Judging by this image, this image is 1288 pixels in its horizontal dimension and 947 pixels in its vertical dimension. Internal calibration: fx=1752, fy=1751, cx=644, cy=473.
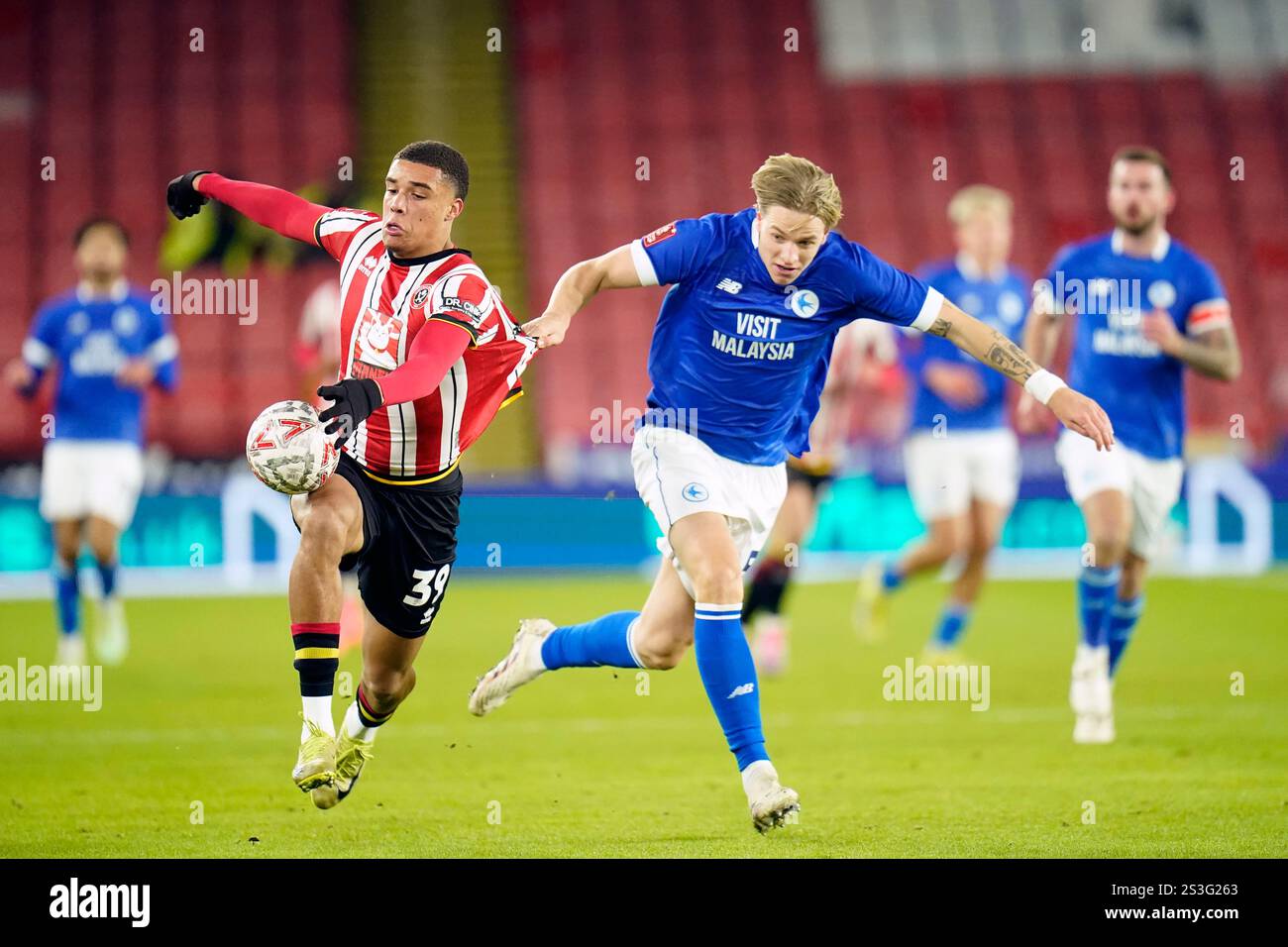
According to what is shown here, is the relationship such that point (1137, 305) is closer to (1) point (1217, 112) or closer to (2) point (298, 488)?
(2) point (298, 488)

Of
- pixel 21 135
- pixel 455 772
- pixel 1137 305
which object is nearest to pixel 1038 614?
pixel 1137 305

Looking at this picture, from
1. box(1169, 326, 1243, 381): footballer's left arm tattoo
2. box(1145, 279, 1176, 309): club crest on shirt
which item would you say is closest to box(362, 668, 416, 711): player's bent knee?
box(1169, 326, 1243, 381): footballer's left arm tattoo

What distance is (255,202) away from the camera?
20.1ft

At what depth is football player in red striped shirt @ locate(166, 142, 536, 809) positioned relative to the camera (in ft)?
17.3

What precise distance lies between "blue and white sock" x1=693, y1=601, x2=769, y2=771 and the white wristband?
46.7 inches

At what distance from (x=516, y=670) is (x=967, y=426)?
15.8 feet

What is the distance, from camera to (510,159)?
20.8m

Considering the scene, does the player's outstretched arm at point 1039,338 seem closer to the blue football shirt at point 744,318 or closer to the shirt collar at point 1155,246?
the shirt collar at point 1155,246

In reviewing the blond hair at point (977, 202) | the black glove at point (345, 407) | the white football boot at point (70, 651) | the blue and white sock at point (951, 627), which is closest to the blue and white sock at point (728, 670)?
the black glove at point (345, 407)

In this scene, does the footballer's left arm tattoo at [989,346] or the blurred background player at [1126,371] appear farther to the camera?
the blurred background player at [1126,371]

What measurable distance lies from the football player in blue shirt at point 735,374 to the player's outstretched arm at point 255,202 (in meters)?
1.04

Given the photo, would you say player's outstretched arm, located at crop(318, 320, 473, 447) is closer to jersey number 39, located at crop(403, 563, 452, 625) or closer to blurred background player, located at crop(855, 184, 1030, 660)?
jersey number 39, located at crop(403, 563, 452, 625)

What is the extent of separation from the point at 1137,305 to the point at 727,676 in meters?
3.50

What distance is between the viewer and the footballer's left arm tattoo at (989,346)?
5.77 m
